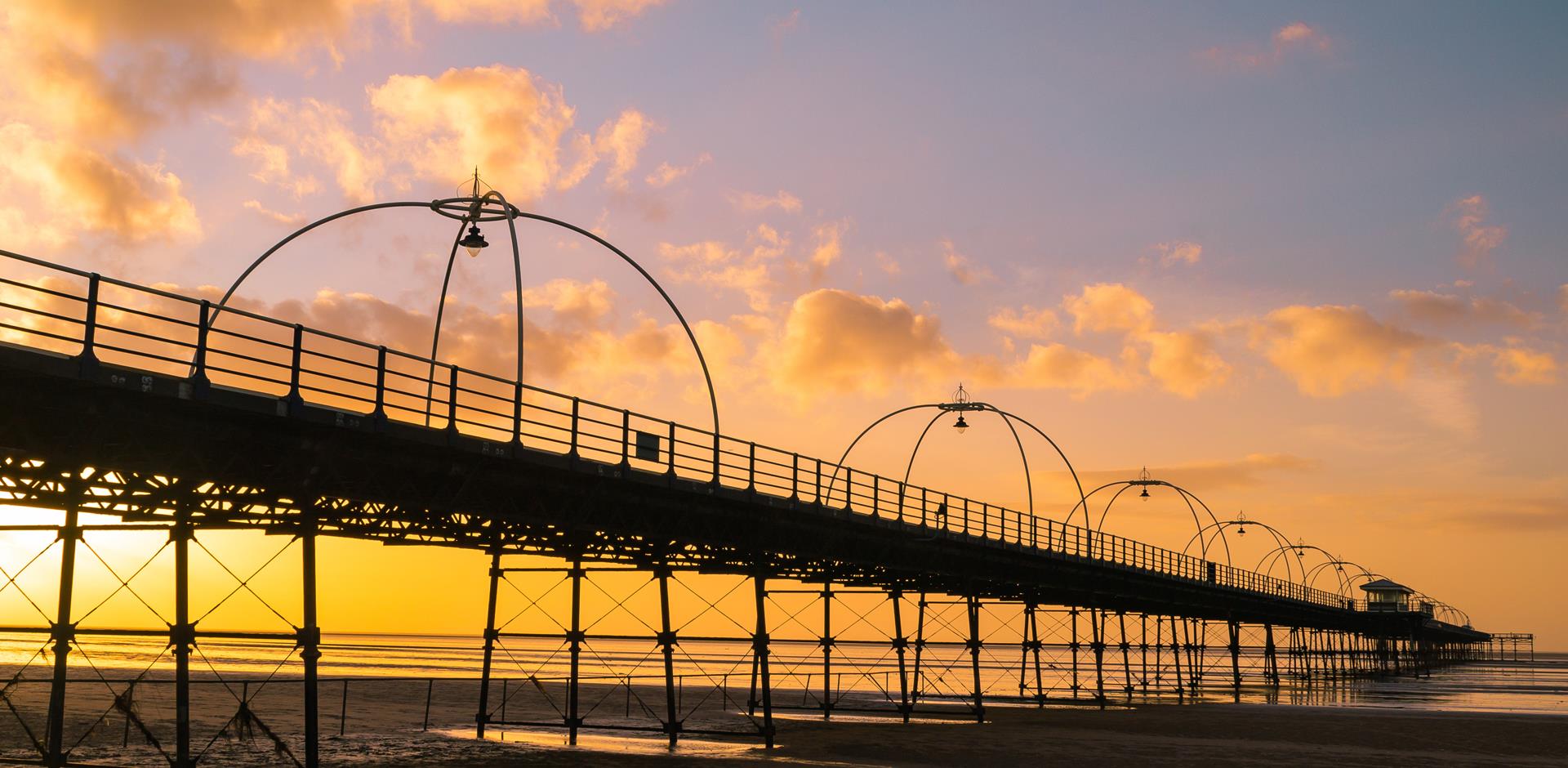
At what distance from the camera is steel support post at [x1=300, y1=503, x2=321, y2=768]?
909 inches

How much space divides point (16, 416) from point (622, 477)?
1329 cm

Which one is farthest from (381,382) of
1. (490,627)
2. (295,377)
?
(490,627)

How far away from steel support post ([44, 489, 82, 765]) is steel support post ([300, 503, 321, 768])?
11.8ft

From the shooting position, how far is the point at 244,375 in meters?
21.4

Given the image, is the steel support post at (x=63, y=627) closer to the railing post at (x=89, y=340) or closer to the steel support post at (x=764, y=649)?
the railing post at (x=89, y=340)

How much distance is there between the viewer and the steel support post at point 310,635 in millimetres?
23078

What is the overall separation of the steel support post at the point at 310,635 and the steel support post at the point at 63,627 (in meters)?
3.58

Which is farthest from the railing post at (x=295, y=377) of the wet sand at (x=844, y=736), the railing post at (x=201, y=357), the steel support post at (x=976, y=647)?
the steel support post at (x=976, y=647)

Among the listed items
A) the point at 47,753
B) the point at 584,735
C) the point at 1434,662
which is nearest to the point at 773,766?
the point at 584,735

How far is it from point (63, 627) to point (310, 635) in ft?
12.6

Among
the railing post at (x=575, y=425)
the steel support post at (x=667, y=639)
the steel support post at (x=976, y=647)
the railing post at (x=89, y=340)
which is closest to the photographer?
the railing post at (x=89, y=340)

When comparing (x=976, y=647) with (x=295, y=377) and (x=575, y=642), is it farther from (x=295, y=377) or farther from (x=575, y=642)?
(x=295, y=377)

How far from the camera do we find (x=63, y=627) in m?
22.3

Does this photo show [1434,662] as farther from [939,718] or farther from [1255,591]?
[939,718]
